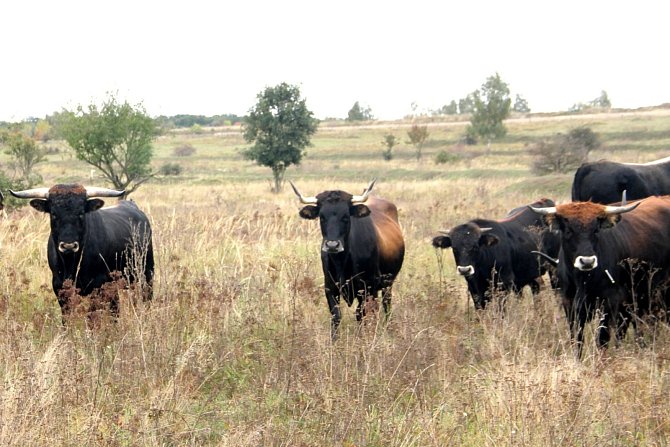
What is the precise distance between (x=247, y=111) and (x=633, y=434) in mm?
39491

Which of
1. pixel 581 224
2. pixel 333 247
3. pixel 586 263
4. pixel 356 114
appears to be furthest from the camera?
pixel 356 114

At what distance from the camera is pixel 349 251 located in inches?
378

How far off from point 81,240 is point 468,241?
463 cm

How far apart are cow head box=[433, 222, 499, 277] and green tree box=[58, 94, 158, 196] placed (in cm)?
2498

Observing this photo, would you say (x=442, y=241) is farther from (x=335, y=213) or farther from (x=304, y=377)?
(x=304, y=377)

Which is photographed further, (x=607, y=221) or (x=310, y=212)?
(x=310, y=212)

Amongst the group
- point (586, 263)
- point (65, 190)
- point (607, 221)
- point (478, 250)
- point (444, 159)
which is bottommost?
point (444, 159)

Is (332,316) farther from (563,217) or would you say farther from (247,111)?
(247,111)

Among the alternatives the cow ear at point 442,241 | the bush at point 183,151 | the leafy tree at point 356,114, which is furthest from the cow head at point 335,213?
the leafy tree at point 356,114

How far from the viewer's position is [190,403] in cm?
607

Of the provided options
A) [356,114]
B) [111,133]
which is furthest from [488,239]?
[356,114]

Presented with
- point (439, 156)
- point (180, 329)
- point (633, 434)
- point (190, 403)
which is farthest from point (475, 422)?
point (439, 156)

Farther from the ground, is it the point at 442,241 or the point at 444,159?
the point at 442,241

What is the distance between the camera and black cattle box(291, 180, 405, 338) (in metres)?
9.29
